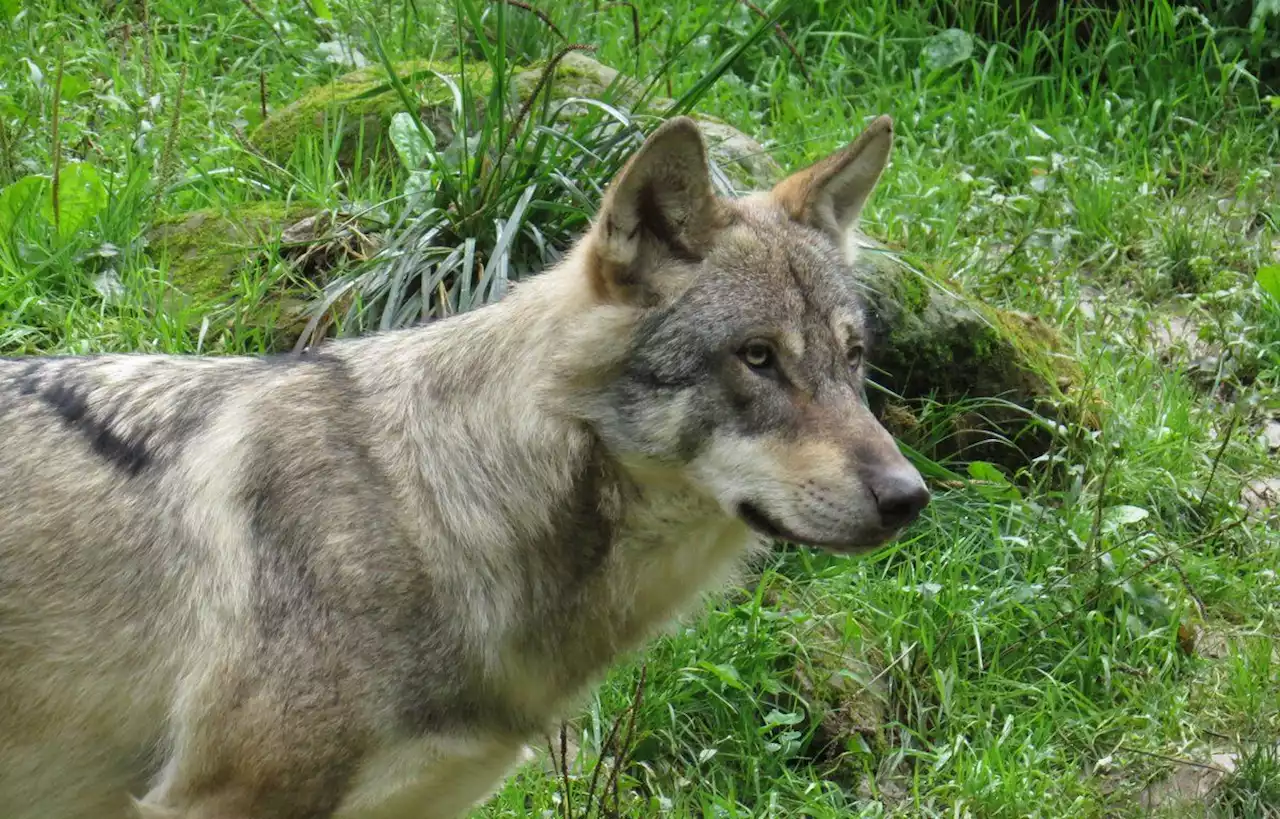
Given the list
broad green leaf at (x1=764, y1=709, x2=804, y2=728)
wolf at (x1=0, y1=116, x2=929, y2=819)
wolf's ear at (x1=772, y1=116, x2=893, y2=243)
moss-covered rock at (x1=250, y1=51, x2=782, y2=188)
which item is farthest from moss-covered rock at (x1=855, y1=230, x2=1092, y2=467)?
wolf at (x1=0, y1=116, x2=929, y2=819)

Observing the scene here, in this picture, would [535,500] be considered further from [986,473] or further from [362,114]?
[362,114]

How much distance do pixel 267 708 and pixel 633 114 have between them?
327cm

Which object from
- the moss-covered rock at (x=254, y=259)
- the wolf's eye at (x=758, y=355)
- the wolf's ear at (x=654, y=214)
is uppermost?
the wolf's ear at (x=654, y=214)

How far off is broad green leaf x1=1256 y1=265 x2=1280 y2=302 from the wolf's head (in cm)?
374

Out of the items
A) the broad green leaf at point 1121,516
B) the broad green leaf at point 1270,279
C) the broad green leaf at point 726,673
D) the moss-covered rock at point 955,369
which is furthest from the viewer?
the broad green leaf at point 1270,279

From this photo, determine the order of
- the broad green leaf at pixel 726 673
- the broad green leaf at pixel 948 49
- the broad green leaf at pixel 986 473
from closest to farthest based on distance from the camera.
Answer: the broad green leaf at pixel 726 673 < the broad green leaf at pixel 986 473 < the broad green leaf at pixel 948 49

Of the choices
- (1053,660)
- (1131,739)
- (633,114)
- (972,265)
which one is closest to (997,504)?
(1053,660)

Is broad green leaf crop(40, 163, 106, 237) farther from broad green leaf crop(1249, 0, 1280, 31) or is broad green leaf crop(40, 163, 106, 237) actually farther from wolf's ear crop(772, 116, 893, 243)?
broad green leaf crop(1249, 0, 1280, 31)

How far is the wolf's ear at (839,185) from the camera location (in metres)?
3.74

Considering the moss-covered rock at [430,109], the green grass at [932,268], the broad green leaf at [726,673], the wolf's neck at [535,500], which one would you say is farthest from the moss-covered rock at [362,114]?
the wolf's neck at [535,500]

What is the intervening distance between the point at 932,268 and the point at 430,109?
7.48 feet

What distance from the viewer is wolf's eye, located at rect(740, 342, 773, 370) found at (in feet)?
10.8

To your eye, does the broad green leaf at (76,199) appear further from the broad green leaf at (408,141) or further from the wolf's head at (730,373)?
the wolf's head at (730,373)

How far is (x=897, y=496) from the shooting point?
3.16 metres
